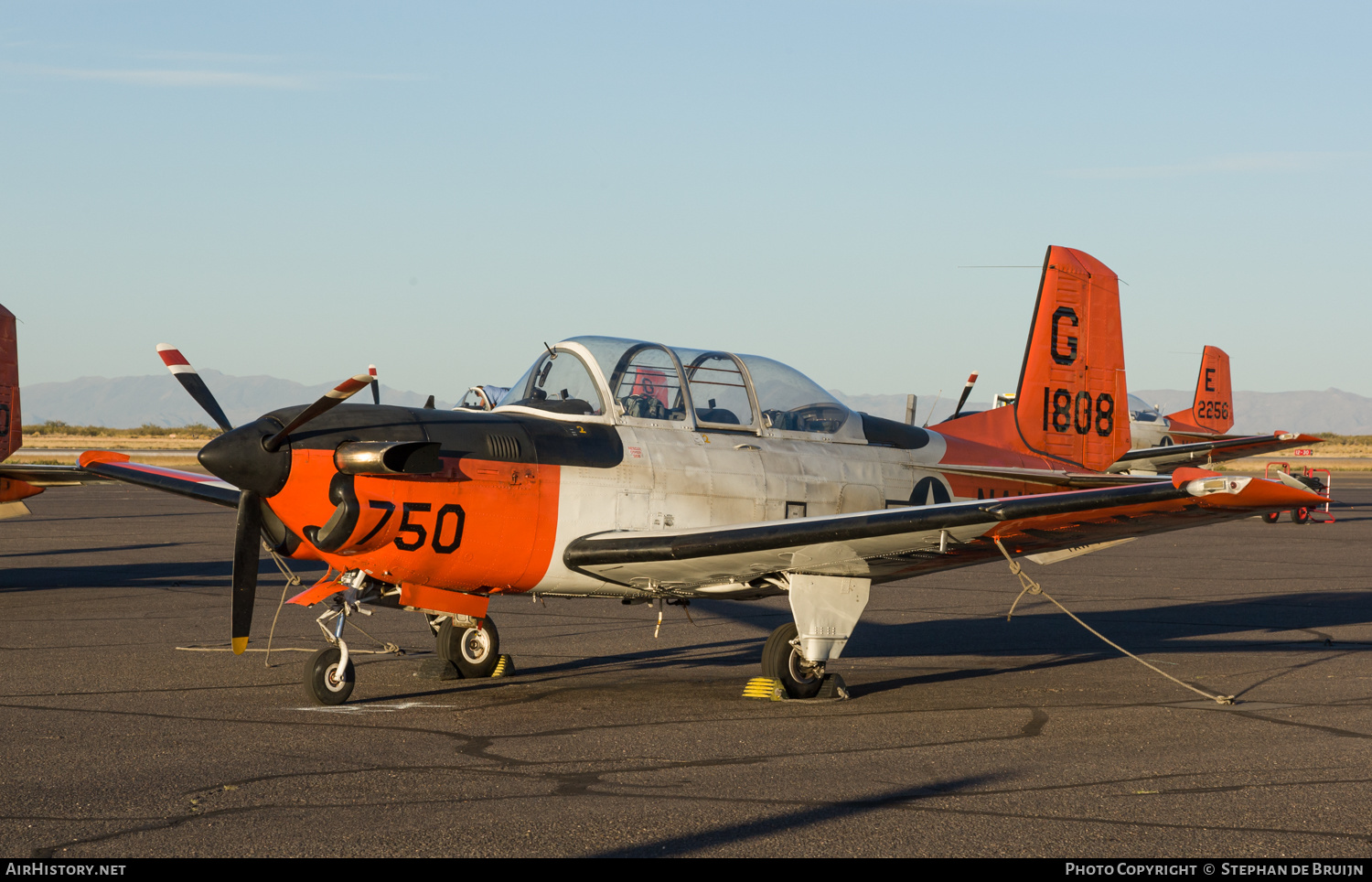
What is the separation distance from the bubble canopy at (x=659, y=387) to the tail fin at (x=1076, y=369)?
392cm

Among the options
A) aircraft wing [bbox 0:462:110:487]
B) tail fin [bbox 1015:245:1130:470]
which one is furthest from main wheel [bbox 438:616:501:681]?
aircraft wing [bbox 0:462:110:487]

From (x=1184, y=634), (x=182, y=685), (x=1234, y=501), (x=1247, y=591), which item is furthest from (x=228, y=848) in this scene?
(x=1247, y=591)

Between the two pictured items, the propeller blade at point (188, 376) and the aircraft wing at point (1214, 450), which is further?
the aircraft wing at point (1214, 450)

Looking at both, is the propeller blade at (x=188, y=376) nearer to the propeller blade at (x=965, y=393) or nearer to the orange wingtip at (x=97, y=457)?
the orange wingtip at (x=97, y=457)

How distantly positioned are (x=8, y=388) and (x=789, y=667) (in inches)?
519

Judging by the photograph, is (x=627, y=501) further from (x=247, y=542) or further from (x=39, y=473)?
(x=39, y=473)

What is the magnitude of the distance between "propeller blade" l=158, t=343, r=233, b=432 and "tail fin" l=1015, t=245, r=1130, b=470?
26.6 feet

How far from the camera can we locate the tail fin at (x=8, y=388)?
643 inches

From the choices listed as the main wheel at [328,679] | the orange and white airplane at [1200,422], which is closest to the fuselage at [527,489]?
the main wheel at [328,679]

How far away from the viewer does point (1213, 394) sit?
140 feet

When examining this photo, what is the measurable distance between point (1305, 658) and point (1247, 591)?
18.4 feet

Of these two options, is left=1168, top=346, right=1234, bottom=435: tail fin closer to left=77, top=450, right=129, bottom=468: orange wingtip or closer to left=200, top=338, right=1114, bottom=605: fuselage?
left=200, top=338, right=1114, bottom=605: fuselage

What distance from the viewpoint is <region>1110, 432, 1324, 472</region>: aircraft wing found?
44.3 ft
